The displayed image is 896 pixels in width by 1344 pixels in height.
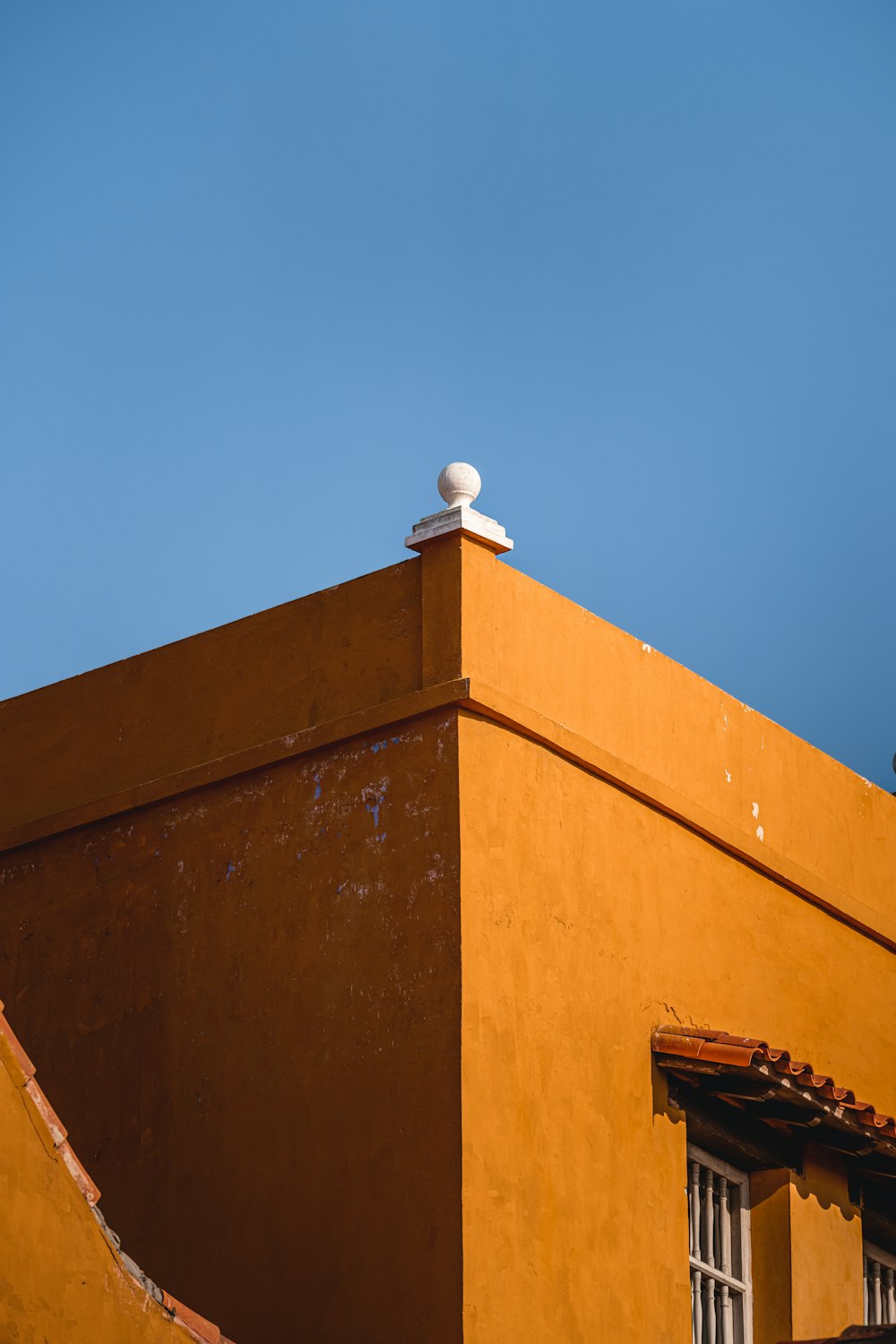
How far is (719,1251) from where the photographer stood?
9953mm

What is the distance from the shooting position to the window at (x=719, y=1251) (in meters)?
9.76

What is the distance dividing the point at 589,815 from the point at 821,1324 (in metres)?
2.72

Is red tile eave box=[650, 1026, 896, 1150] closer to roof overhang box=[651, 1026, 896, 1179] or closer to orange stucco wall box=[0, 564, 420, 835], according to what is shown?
roof overhang box=[651, 1026, 896, 1179]

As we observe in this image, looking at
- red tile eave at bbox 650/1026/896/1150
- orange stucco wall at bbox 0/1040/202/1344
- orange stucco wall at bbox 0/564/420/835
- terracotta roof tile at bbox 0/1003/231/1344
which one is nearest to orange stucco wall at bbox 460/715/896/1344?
red tile eave at bbox 650/1026/896/1150

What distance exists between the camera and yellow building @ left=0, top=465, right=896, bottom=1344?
348 inches

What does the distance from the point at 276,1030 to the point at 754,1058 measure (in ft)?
7.10

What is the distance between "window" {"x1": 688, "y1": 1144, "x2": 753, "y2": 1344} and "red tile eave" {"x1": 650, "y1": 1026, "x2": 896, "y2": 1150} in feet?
2.09

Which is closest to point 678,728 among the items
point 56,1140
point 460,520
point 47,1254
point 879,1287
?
point 460,520

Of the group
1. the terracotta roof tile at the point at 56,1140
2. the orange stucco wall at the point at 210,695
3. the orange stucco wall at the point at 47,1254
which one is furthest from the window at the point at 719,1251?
the orange stucco wall at the point at 47,1254

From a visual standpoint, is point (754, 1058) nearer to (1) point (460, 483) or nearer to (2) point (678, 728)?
(2) point (678, 728)

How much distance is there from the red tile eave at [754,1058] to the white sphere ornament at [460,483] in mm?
2671

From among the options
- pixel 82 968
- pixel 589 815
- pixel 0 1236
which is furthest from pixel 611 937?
pixel 0 1236

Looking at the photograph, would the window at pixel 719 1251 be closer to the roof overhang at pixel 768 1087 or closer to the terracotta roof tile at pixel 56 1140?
the roof overhang at pixel 768 1087

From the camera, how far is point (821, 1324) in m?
9.95
